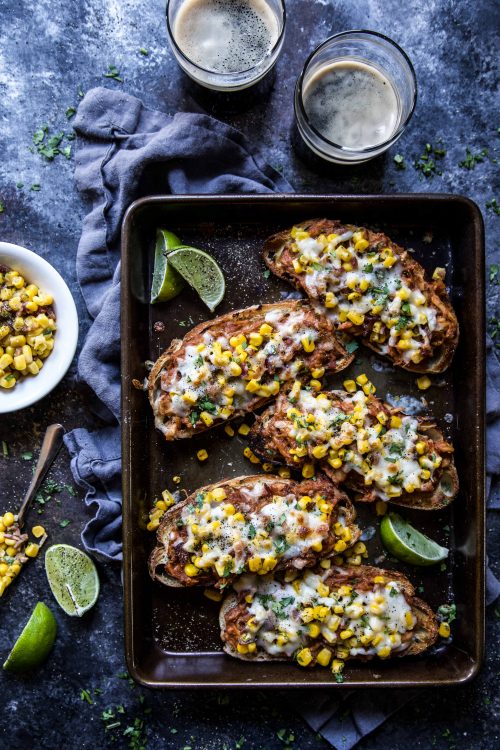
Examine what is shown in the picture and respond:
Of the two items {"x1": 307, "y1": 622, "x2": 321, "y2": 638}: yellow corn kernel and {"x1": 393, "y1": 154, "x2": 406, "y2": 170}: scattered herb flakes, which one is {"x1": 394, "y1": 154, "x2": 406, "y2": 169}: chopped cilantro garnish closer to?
{"x1": 393, "y1": 154, "x2": 406, "y2": 170}: scattered herb flakes

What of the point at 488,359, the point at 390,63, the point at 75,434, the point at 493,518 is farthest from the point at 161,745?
the point at 390,63

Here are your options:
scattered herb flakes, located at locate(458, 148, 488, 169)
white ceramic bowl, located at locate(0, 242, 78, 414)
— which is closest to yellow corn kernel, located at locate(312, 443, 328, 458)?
white ceramic bowl, located at locate(0, 242, 78, 414)

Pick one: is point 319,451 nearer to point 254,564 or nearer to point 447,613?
point 254,564

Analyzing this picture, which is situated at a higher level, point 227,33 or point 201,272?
point 227,33

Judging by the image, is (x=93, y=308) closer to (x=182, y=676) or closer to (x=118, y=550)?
(x=118, y=550)

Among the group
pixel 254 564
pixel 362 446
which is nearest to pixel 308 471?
pixel 362 446

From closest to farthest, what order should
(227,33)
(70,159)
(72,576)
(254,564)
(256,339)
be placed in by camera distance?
1. (254,564)
2. (256,339)
3. (227,33)
4. (72,576)
5. (70,159)

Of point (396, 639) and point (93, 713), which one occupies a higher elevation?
point (396, 639)
